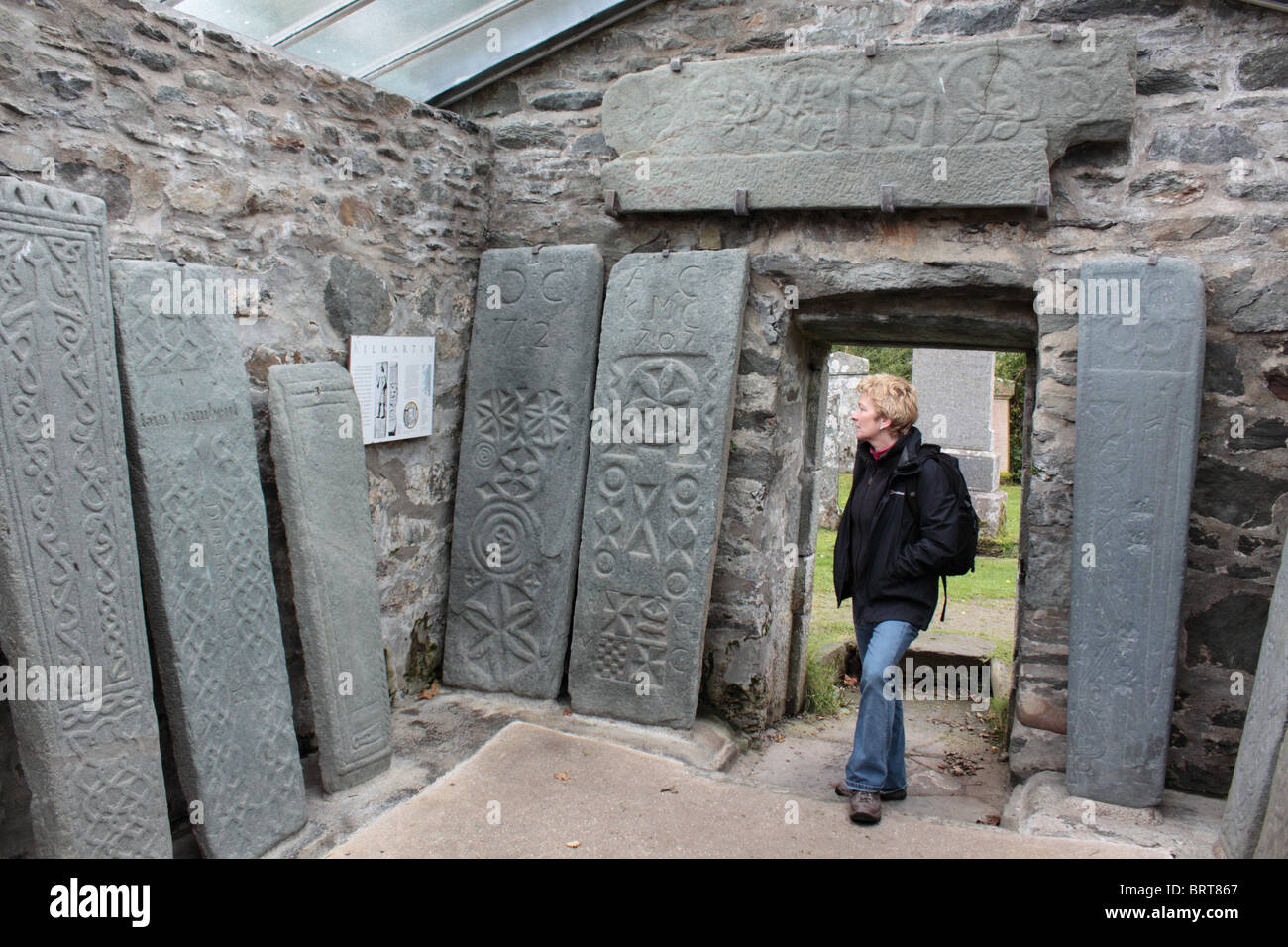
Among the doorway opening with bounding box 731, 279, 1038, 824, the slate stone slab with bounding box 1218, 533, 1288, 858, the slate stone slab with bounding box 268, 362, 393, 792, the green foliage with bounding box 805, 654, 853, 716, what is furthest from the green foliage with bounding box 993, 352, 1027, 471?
the slate stone slab with bounding box 268, 362, 393, 792

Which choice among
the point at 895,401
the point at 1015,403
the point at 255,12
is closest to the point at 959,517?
the point at 895,401

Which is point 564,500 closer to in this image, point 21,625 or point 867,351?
point 21,625

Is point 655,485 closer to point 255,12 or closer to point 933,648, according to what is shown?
point 255,12

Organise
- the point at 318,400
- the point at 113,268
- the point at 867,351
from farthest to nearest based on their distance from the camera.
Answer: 1. the point at 867,351
2. the point at 318,400
3. the point at 113,268

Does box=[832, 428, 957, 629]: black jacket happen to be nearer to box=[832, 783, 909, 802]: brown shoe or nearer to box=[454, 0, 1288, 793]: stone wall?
box=[454, 0, 1288, 793]: stone wall

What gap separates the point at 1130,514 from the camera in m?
3.11

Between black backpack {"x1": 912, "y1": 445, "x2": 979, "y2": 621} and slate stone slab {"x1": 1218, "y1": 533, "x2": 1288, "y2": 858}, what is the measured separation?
0.84 m

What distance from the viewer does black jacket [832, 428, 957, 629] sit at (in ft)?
10.3

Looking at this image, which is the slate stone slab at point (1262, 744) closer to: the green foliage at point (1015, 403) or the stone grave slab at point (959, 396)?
the stone grave slab at point (959, 396)

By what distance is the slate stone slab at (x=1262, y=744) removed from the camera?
2533mm

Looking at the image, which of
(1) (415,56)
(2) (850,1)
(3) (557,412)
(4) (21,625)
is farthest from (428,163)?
(4) (21,625)

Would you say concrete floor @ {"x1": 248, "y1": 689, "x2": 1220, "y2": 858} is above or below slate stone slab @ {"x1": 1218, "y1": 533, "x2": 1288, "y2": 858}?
below

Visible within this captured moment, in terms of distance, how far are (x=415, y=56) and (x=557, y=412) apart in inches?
60.5

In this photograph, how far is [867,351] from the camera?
1748cm
